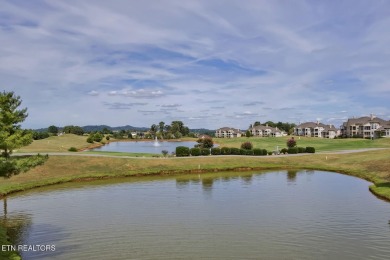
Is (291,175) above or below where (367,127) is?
below

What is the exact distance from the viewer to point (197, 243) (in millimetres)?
21438

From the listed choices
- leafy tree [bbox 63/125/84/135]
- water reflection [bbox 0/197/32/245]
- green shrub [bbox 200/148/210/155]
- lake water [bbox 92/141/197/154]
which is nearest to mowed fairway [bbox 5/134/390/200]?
green shrub [bbox 200/148/210/155]

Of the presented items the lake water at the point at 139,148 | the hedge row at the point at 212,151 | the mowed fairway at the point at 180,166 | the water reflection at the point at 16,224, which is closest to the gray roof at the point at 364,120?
the lake water at the point at 139,148

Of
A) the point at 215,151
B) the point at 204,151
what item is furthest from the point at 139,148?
the point at 215,151

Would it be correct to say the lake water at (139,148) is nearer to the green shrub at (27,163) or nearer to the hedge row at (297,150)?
the hedge row at (297,150)

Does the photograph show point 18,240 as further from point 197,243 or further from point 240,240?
point 240,240

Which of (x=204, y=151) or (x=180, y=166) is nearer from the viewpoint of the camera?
(x=180, y=166)

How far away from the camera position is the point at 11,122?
3578cm

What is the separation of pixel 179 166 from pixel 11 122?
2747cm

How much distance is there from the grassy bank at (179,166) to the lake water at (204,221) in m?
6.29

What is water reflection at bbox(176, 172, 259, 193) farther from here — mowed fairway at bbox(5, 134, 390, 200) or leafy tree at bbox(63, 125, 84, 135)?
leafy tree at bbox(63, 125, 84, 135)

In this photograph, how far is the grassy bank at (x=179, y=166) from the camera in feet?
156

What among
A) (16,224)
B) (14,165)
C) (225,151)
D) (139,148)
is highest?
(14,165)

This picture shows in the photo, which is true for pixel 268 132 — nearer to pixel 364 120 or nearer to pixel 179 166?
pixel 364 120
